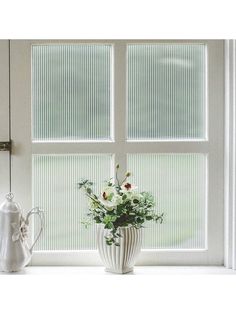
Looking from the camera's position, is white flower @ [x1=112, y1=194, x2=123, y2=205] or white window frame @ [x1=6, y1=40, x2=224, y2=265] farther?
white window frame @ [x1=6, y1=40, x2=224, y2=265]

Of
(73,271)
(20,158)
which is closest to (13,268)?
(73,271)

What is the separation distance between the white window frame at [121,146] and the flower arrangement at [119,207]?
0.13 metres

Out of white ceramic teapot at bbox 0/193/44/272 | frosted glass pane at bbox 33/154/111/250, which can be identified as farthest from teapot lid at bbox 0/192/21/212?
frosted glass pane at bbox 33/154/111/250

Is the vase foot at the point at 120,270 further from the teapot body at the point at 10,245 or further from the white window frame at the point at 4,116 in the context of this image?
→ the white window frame at the point at 4,116

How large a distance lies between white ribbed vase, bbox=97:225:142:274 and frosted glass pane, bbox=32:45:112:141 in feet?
1.07

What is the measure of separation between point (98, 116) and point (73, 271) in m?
0.50

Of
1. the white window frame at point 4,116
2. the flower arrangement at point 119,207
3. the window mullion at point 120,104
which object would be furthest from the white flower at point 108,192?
the white window frame at point 4,116

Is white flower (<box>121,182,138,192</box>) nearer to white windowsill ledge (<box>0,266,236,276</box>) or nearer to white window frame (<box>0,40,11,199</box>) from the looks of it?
white windowsill ledge (<box>0,266,236,276</box>)

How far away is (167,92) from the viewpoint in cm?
168

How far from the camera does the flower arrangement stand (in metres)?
1.52

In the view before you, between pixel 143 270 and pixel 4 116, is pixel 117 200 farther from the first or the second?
pixel 4 116
